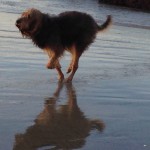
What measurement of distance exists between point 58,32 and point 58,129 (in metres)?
3.39

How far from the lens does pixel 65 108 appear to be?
571 centimetres

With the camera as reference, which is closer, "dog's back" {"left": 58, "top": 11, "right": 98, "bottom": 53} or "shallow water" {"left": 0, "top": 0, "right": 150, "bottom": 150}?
"shallow water" {"left": 0, "top": 0, "right": 150, "bottom": 150}

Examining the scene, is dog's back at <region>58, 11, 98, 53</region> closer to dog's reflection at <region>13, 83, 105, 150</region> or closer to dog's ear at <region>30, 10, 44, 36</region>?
dog's ear at <region>30, 10, 44, 36</region>

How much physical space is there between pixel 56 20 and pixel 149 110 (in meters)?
2.71

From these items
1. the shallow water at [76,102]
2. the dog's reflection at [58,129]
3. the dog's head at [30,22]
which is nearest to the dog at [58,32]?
the dog's head at [30,22]

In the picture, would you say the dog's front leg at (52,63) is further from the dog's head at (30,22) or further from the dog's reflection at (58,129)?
the dog's reflection at (58,129)

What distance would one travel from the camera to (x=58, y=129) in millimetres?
4730

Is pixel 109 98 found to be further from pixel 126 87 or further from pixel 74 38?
pixel 74 38

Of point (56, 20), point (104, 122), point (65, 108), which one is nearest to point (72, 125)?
point (104, 122)

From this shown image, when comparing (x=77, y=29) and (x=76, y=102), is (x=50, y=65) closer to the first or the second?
(x=77, y=29)

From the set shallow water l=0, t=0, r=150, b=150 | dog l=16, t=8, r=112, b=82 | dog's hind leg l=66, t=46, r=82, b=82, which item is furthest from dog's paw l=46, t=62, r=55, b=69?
dog's hind leg l=66, t=46, r=82, b=82

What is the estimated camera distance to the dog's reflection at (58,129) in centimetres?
424

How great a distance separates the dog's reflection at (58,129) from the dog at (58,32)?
188 cm

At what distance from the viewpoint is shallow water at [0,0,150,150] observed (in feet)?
14.5
